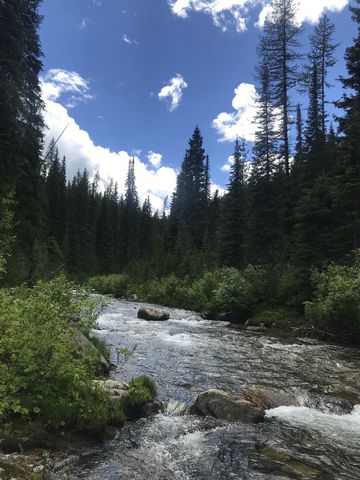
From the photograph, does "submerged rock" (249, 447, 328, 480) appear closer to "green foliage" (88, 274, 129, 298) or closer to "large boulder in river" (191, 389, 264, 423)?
"large boulder in river" (191, 389, 264, 423)

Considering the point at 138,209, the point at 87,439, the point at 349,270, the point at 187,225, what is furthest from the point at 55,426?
the point at 138,209

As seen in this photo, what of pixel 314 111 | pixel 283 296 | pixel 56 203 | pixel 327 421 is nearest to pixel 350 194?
pixel 283 296

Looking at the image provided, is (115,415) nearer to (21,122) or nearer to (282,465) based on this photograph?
(282,465)

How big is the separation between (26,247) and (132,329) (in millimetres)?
9629

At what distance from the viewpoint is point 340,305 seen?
16.2 m

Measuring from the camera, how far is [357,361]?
41.9 feet

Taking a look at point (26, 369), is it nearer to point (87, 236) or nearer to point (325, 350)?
point (325, 350)

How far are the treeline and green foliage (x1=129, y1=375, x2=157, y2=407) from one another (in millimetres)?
4190

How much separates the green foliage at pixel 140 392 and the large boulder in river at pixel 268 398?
6.81ft

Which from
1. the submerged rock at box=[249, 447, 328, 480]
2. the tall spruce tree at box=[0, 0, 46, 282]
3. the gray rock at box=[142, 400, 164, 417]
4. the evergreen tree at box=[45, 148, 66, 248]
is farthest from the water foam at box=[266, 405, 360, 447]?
the evergreen tree at box=[45, 148, 66, 248]

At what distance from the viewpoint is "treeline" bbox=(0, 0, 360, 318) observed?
19.4m

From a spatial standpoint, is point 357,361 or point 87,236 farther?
point 87,236

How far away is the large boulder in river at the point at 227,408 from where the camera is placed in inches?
293

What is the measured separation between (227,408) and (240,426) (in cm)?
45
